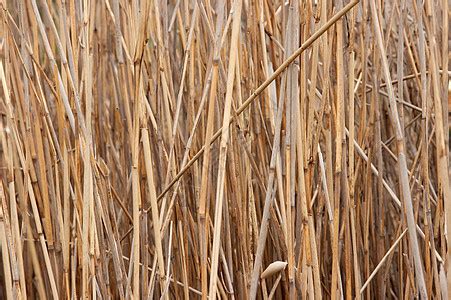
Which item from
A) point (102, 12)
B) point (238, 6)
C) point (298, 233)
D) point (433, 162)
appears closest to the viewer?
point (238, 6)

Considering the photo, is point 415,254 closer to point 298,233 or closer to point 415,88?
point 298,233

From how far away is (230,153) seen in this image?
101 cm

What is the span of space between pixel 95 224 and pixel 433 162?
871 millimetres

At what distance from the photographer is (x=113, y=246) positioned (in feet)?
3.16

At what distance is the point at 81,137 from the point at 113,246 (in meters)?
0.16

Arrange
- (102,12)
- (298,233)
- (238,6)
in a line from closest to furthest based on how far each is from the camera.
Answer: (238,6) < (298,233) < (102,12)

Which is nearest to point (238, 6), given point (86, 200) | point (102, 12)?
point (86, 200)

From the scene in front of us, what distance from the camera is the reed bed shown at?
0.85 meters

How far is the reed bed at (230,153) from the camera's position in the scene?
2.80 ft

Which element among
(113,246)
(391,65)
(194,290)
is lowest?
(194,290)

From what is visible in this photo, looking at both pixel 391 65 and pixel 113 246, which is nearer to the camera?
pixel 113 246

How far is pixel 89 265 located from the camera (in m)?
0.95

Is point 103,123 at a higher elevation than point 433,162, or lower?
higher

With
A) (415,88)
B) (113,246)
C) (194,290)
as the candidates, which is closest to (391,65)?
(415,88)
